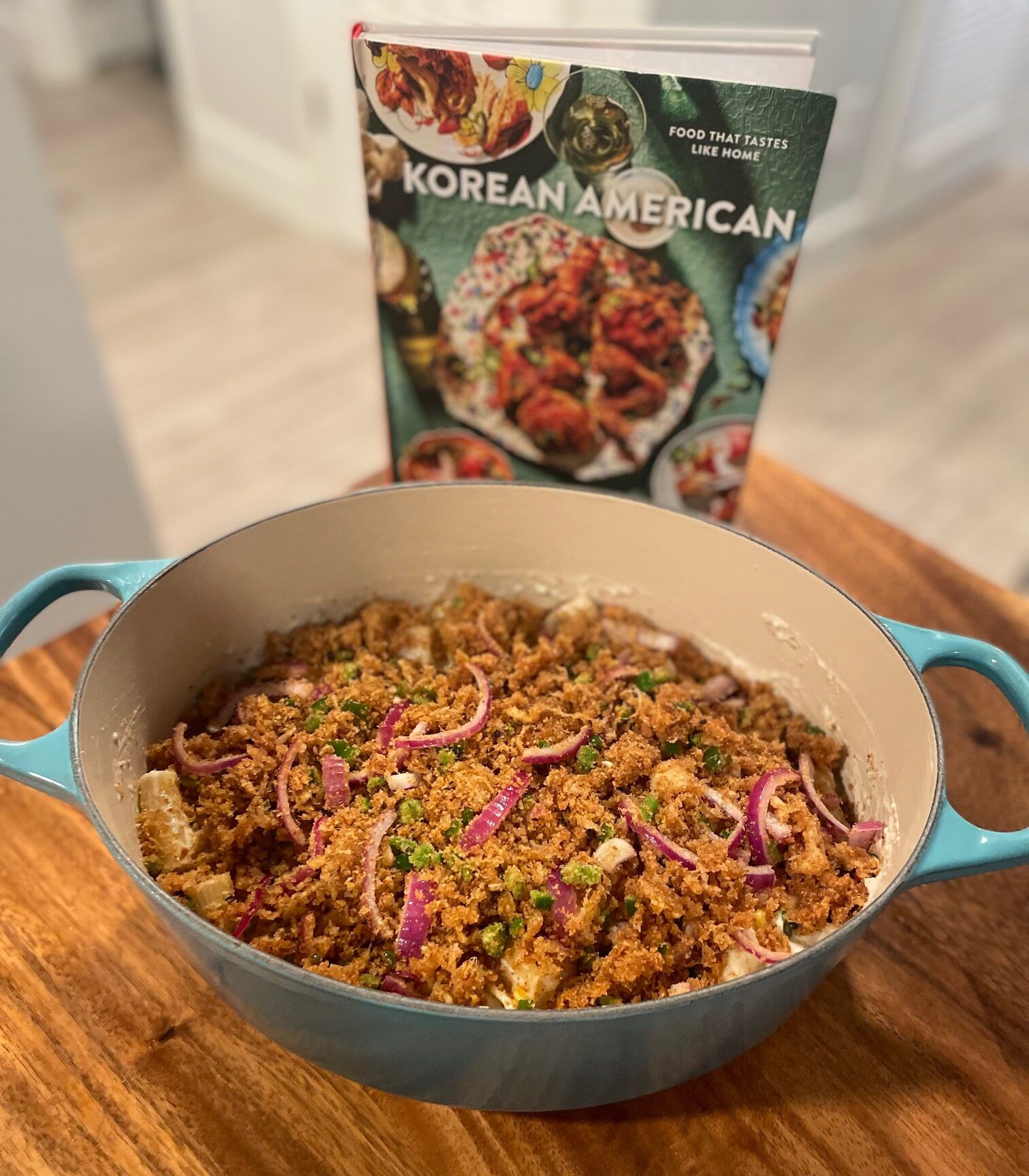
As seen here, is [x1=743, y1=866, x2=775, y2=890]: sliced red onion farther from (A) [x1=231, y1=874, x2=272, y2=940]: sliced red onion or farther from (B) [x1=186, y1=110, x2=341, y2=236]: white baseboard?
(B) [x1=186, y1=110, x2=341, y2=236]: white baseboard

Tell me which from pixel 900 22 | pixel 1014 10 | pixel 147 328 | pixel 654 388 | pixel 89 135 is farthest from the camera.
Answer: pixel 89 135

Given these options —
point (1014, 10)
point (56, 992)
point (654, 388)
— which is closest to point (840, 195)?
point (1014, 10)

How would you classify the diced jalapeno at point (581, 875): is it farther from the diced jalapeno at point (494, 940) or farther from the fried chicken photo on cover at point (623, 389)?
the fried chicken photo on cover at point (623, 389)

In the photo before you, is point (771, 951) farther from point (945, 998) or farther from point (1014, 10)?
point (1014, 10)

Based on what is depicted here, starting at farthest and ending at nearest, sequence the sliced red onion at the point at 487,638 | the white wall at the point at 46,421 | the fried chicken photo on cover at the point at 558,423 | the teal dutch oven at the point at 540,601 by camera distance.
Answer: the white wall at the point at 46,421, the fried chicken photo on cover at the point at 558,423, the sliced red onion at the point at 487,638, the teal dutch oven at the point at 540,601

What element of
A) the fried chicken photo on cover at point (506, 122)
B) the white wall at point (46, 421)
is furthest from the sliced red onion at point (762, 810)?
the white wall at point (46, 421)

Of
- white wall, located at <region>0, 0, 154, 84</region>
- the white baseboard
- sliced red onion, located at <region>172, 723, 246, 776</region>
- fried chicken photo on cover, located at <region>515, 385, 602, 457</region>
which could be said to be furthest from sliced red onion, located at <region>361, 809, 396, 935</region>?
white wall, located at <region>0, 0, 154, 84</region>

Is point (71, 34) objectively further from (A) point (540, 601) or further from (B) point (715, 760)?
(B) point (715, 760)
